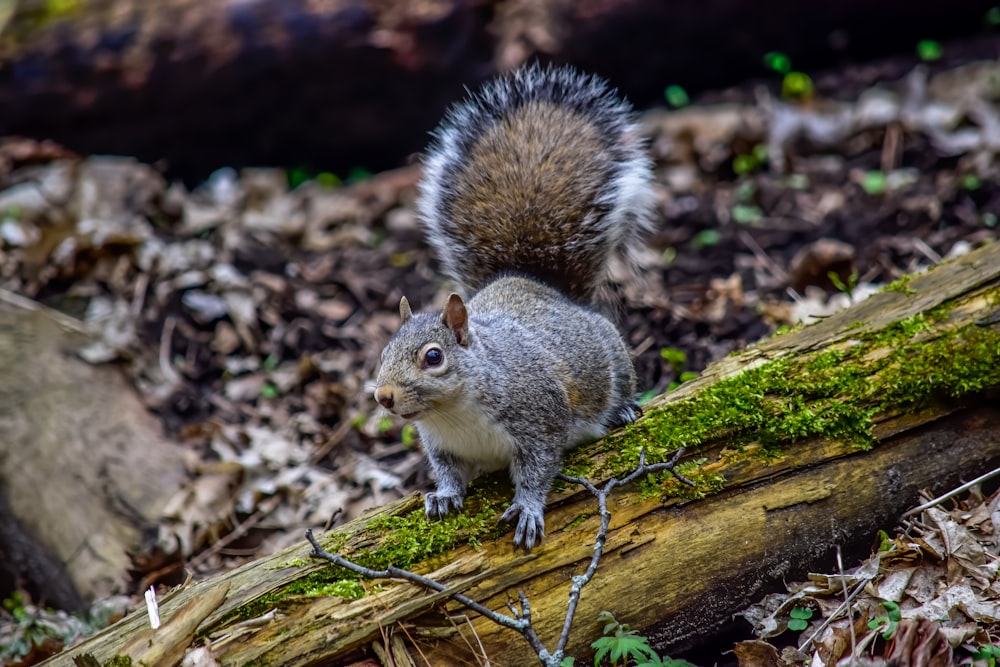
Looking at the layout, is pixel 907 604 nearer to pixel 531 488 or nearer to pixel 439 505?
pixel 531 488

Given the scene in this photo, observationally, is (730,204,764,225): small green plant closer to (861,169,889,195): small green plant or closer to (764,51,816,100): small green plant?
(861,169,889,195): small green plant

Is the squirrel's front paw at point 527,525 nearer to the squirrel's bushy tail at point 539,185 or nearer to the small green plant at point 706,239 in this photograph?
the squirrel's bushy tail at point 539,185

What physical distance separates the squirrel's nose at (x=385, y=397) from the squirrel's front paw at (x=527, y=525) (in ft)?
1.82

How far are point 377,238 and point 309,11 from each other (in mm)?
2100

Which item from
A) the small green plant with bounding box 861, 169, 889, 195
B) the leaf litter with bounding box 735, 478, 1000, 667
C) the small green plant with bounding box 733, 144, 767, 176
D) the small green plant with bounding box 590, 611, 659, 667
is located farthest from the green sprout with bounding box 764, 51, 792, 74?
the small green plant with bounding box 590, 611, 659, 667

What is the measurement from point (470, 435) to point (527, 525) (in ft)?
1.48

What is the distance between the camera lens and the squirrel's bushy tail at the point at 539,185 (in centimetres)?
430

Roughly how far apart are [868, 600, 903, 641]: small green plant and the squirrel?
1.09 m

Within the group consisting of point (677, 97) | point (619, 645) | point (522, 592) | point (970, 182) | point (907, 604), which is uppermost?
point (677, 97)

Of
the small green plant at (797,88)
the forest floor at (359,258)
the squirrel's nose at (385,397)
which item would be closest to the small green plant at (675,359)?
the forest floor at (359,258)

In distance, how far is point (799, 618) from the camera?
302 cm

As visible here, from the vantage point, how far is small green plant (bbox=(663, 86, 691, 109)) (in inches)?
322

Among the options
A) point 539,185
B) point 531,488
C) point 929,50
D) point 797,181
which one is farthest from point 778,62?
point 531,488

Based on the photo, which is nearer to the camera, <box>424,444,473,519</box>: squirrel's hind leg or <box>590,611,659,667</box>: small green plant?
<box>590,611,659,667</box>: small green plant
